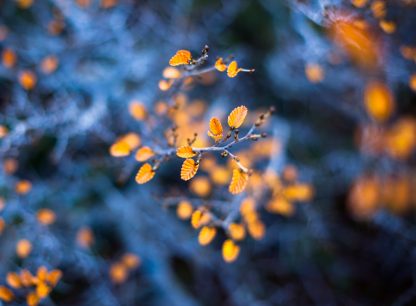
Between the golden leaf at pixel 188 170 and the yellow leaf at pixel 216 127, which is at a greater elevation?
the yellow leaf at pixel 216 127

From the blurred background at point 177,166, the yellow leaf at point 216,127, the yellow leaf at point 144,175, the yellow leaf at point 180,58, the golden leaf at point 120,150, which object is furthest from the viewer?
the blurred background at point 177,166

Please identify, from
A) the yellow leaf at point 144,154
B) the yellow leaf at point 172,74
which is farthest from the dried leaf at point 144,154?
the yellow leaf at point 172,74

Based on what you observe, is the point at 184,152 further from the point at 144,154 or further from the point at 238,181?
the point at 144,154

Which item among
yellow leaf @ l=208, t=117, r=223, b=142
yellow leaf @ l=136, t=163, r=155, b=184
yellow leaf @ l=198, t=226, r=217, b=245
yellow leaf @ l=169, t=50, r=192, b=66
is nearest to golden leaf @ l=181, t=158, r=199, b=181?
yellow leaf @ l=208, t=117, r=223, b=142

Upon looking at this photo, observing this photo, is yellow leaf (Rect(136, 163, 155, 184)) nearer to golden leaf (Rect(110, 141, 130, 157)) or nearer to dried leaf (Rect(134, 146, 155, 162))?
dried leaf (Rect(134, 146, 155, 162))

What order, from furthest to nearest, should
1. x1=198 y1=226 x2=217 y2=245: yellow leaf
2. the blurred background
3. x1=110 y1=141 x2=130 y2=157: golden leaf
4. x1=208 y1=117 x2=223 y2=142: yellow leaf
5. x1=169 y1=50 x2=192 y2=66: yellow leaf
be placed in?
the blurred background, x1=110 y1=141 x2=130 y2=157: golden leaf, x1=198 y1=226 x2=217 y2=245: yellow leaf, x1=169 y1=50 x2=192 y2=66: yellow leaf, x1=208 y1=117 x2=223 y2=142: yellow leaf

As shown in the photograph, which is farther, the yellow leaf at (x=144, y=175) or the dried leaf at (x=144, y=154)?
the dried leaf at (x=144, y=154)

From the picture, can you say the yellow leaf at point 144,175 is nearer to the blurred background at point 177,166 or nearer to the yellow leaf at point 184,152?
the yellow leaf at point 184,152
